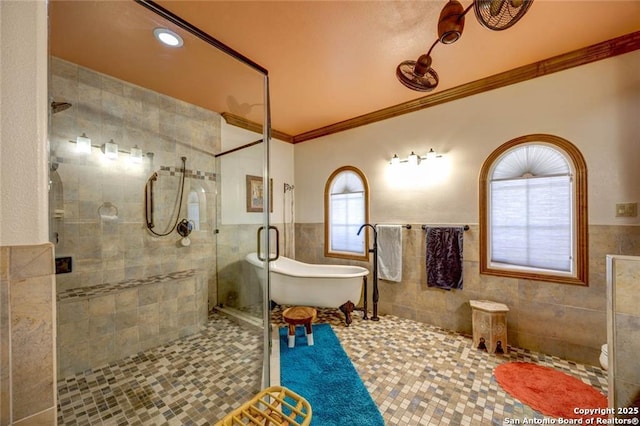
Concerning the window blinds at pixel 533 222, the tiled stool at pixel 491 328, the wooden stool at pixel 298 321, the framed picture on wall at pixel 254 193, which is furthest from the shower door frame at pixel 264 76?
the window blinds at pixel 533 222

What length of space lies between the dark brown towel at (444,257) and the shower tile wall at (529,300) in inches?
3.1

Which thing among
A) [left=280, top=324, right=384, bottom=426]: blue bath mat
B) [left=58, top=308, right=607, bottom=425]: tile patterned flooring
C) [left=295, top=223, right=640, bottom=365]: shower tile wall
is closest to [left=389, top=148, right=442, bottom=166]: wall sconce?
[left=295, top=223, right=640, bottom=365]: shower tile wall

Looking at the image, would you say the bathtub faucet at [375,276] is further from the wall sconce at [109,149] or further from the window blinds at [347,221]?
the wall sconce at [109,149]

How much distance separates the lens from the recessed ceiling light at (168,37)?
1873mm

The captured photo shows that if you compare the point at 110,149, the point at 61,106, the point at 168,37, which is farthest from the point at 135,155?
the point at 168,37

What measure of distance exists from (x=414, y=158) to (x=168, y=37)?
8.61 feet

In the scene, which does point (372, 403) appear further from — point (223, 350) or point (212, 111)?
point (212, 111)

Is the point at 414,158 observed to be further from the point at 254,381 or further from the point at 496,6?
the point at 254,381

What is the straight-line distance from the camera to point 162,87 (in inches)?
103

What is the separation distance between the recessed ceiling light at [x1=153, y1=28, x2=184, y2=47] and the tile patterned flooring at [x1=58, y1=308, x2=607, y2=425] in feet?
8.68

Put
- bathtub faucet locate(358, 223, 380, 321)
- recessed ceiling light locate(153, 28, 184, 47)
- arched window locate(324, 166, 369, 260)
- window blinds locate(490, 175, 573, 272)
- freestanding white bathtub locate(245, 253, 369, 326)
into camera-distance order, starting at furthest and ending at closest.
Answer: arched window locate(324, 166, 369, 260) → bathtub faucet locate(358, 223, 380, 321) → freestanding white bathtub locate(245, 253, 369, 326) → window blinds locate(490, 175, 573, 272) → recessed ceiling light locate(153, 28, 184, 47)

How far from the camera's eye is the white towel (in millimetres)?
3062

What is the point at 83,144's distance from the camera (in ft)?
7.29

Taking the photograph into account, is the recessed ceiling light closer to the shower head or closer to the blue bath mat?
the shower head
